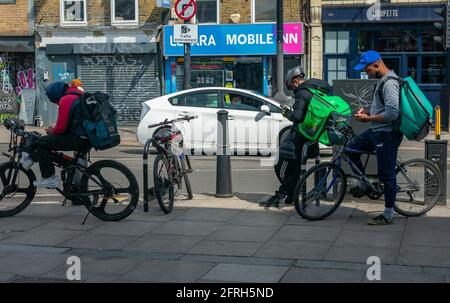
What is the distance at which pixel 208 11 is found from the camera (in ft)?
73.6

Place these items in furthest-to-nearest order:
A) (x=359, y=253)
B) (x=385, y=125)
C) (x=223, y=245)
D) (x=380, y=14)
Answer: (x=380, y=14) → (x=385, y=125) → (x=223, y=245) → (x=359, y=253)

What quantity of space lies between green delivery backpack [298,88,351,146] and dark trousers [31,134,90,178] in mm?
2564

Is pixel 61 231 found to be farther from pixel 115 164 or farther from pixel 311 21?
pixel 311 21

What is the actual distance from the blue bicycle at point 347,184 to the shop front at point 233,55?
13.7m

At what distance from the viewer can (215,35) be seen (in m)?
21.8

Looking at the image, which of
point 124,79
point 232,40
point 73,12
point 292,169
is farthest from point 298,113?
point 73,12

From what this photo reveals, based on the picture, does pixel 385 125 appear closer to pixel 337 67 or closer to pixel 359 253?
pixel 359 253

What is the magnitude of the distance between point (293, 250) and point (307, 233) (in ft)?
2.36

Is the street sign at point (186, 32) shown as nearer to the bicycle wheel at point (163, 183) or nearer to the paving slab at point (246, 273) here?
the bicycle wheel at point (163, 183)

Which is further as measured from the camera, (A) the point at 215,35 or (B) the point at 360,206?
(A) the point at 215,35

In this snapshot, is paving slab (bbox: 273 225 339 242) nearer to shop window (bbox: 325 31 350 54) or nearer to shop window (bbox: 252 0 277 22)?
shop window (bbox: 325 31 350 54)
